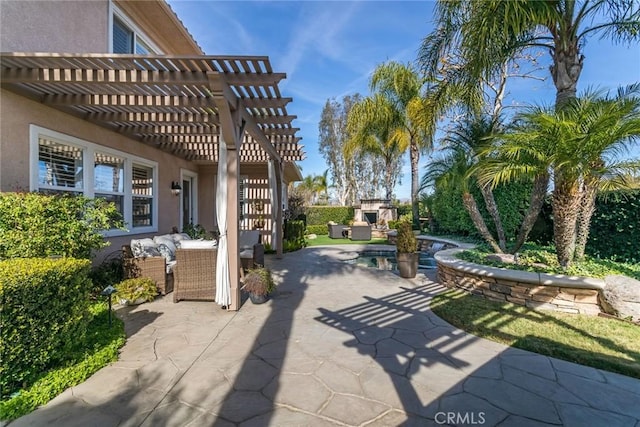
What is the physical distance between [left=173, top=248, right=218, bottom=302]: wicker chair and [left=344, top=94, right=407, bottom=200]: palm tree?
12807mm

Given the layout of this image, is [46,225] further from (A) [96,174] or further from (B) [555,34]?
(B) [555,34]

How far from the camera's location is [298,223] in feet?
40.8

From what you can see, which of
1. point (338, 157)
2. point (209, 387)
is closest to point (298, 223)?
point (209, 387)

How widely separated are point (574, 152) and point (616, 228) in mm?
3012

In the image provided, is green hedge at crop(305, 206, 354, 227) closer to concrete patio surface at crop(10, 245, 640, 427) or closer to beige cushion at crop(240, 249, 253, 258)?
beige cushion at crop(240, 249, 253, 258)

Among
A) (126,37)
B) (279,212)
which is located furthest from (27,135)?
(279,212)

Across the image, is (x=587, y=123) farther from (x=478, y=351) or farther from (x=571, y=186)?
(x=478, y=351)

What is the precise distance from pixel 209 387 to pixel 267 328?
4.51 feet

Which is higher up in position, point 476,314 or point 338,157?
point 338,157

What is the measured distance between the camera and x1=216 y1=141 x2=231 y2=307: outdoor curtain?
4.66 m

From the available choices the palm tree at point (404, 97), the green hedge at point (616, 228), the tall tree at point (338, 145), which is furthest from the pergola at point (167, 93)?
the tall tree at point (338, 145)

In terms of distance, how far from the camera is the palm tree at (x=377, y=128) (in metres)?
15.4

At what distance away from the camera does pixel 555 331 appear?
3.76 meters

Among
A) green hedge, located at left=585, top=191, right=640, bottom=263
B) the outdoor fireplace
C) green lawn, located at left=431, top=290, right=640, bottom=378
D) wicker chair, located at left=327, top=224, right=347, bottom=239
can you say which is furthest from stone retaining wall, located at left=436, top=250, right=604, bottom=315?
the outdoor fireplace
